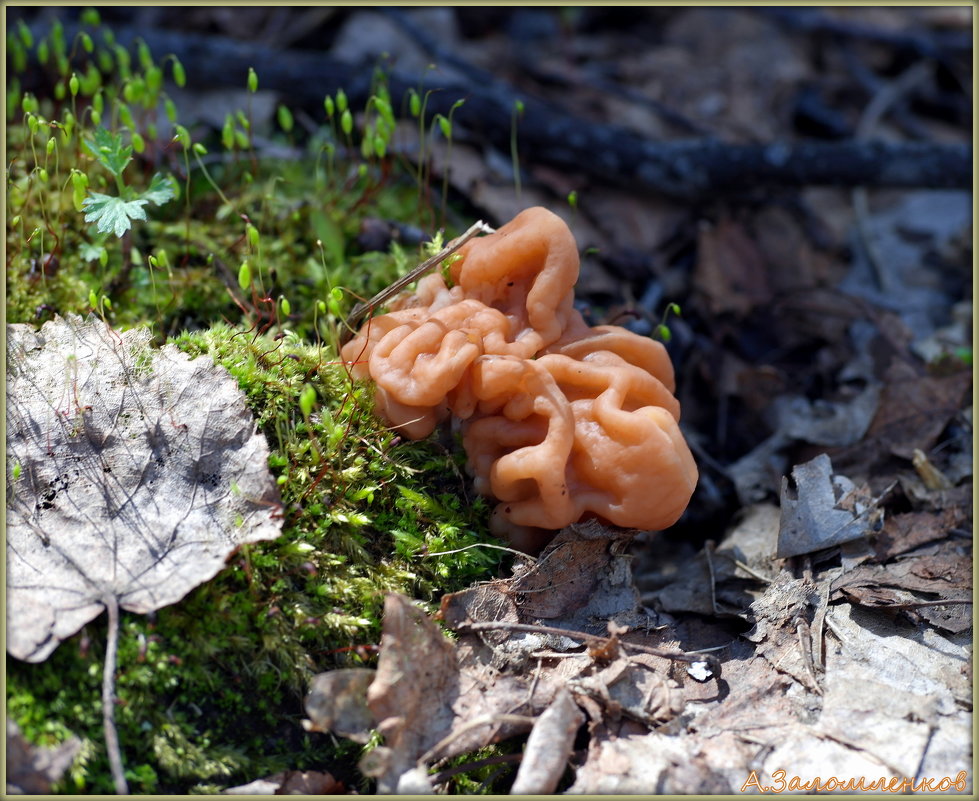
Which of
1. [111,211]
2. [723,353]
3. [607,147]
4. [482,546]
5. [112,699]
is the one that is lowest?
[723,353]

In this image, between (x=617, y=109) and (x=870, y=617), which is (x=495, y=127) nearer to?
(x=617, y=109)

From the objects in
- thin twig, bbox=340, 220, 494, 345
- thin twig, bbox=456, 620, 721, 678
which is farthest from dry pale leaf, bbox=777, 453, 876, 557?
thin twig, bbox=340, 220, 494, 345

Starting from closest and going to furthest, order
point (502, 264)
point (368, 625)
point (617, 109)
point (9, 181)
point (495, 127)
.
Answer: point (368, 625), point (502, 264), point (9, 181), point (495, 127), point (617, 109)

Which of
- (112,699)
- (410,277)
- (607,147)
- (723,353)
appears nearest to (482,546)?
(410,277)

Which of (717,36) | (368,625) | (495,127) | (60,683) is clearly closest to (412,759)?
(368,625)

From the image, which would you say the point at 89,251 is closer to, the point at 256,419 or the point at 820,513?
the point at 256,419

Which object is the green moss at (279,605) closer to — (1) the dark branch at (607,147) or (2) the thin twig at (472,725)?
(2) the thin twig at (472,725)
